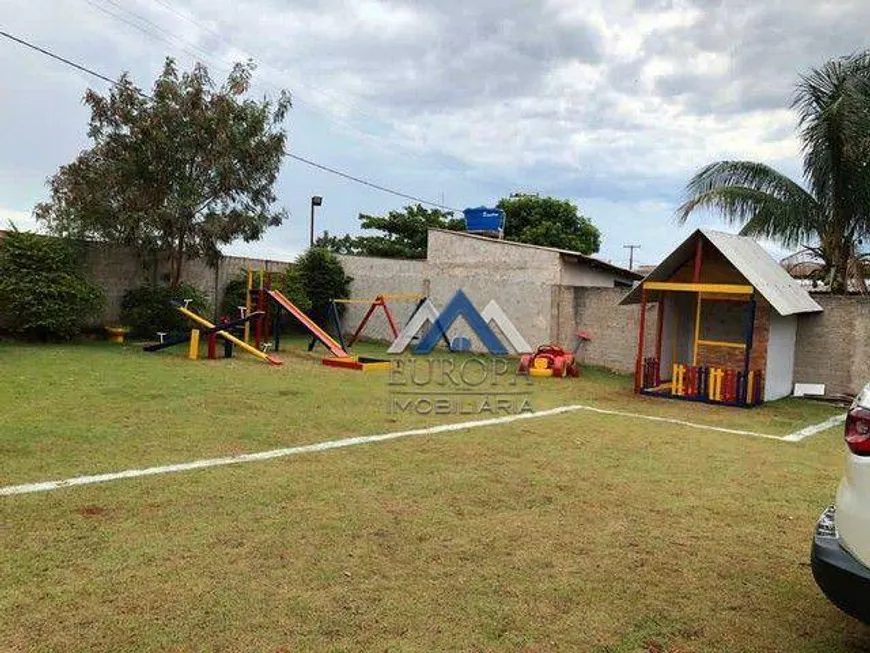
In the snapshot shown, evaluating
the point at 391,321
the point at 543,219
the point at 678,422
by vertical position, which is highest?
the point at 543,219

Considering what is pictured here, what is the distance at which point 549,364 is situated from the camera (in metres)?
12.1

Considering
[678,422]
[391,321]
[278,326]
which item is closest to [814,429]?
[678,422]

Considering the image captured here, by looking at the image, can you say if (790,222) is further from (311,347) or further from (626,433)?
(311,347)

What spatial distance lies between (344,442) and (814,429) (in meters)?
5.80

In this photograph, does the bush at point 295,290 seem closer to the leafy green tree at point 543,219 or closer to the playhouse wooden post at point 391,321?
the playhouse wooden post at point 391,321

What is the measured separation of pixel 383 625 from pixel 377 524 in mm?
1233

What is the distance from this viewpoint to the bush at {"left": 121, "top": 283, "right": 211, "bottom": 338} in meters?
14.6

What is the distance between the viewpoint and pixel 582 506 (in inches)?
180

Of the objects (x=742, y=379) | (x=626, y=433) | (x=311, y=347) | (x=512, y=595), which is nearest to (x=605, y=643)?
(x=512, y=595)

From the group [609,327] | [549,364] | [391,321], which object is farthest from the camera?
[391,321]

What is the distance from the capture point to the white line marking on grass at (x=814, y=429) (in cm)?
750

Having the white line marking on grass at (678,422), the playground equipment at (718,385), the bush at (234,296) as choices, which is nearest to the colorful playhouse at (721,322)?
the playground equipment at (718,385)

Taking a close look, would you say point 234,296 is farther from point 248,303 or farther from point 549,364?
point 549,364
